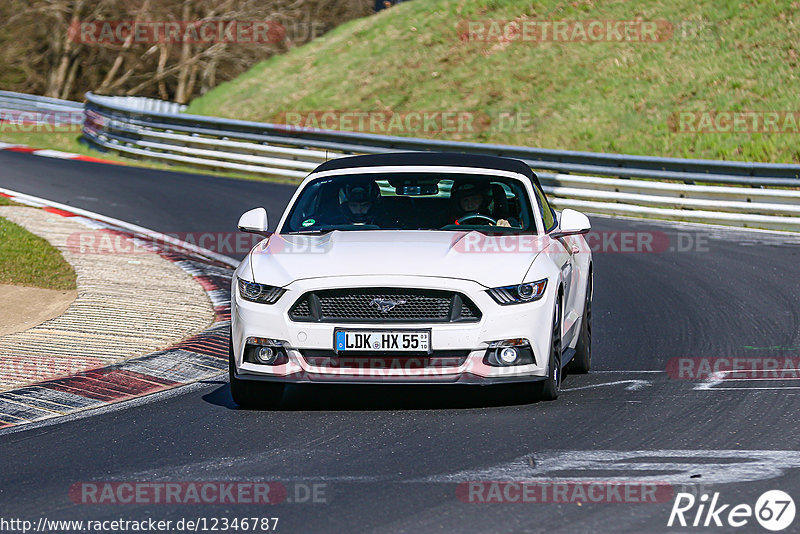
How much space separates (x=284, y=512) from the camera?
5414 mm

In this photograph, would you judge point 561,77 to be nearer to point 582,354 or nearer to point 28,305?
point 28,305

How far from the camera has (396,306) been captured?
290 inches

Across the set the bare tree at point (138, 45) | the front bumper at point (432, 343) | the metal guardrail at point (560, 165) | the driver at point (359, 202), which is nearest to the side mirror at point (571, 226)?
the front bumper at point (432, 343)

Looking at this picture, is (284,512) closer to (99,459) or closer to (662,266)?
(99,459)

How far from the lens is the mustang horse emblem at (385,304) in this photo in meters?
7.36

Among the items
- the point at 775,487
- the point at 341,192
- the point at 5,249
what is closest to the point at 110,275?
the point at 5,249

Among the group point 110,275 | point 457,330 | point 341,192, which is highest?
point 341,192

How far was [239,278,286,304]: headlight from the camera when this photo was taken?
7523 mm

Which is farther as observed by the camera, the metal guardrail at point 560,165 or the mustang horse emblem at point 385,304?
the metal guardrail at point 560,165

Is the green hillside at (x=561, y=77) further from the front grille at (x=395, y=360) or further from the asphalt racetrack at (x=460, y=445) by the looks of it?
the front grille at (x=395, y=360)

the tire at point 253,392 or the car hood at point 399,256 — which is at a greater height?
the car hood at point 399,256

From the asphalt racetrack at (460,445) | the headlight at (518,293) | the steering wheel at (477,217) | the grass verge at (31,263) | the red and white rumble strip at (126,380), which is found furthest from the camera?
the grass verge at (31,263)

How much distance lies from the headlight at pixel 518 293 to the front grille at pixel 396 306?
15 centimetres

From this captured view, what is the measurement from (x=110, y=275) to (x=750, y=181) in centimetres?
1042
